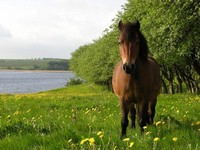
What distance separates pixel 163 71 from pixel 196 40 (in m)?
25.4

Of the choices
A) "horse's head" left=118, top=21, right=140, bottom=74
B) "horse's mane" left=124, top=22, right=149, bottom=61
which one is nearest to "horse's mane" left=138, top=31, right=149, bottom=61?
"horse's mane" left=124, top=22, right=149, bottom=61

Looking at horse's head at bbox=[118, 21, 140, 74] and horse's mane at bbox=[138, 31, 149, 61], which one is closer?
horse's head at bbox=[118, 21, 140, 74]

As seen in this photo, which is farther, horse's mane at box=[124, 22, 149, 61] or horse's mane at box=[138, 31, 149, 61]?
horse's mane at box=[138, 31, 149, 61]

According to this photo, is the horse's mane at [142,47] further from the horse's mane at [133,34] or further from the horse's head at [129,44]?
the horse's head at [129,44]

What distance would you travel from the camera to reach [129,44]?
745 centimetres

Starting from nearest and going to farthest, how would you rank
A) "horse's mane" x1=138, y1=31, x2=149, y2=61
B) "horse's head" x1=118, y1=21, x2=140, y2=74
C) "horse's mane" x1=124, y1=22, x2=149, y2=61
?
"horse's head" x1=118, y1=21, x2=140, y2=74, "horse's mane" x1=124, y1=22, x2=149, y2=61, "horse's mane" x1=138, y1=31, x2=149, y2=61

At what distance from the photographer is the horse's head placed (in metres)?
7.09

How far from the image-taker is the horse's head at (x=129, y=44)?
23.3ft

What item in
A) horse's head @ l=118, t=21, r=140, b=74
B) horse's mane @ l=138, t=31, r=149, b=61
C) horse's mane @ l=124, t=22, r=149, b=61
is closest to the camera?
horse's head @ l=118, t=21, r=140, b=74

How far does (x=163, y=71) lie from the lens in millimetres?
50750

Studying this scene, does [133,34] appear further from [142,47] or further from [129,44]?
[142,47]

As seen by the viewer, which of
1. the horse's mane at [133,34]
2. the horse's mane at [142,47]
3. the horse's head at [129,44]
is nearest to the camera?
the horse's head at [129,44]

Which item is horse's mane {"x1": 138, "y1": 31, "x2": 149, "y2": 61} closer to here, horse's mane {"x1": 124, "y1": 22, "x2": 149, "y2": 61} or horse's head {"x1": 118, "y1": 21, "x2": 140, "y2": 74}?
horse's mane {"x1": 124, "y1": 22, "x2": 149, "y2": 61}

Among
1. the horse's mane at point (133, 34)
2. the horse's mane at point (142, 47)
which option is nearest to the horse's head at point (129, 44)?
the horse's mane at point (133, 34)
